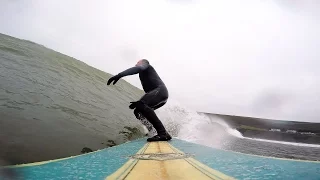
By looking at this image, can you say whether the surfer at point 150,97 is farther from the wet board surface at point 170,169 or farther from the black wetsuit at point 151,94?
the wet board surface at point 170,169

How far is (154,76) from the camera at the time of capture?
6695 millimetres

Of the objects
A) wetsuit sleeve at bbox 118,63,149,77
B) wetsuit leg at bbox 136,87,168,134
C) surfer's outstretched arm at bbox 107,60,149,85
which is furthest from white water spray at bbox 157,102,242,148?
wetsuit sleeve at bbox 118,63,149,77

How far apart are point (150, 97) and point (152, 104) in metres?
0.19

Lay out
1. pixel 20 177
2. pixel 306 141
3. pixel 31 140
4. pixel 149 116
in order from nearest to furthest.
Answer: pixel 20 177 < pixel 31 140 < pixel 149 116 < pixel 306 141

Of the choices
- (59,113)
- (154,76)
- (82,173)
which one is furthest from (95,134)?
(82,173)

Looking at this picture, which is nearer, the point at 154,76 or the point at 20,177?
the point at 20,177

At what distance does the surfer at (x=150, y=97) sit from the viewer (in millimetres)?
6219

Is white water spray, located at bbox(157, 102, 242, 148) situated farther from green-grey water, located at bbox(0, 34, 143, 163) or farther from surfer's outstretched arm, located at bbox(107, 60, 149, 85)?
surfer's outstretched arm, located at bbox(107, 60, 149, 85)

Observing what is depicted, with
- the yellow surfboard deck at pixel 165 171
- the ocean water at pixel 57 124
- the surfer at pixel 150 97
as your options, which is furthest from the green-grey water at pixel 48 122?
the yellow surfboard deck at pixel 165 171

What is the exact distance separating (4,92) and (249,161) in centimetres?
733

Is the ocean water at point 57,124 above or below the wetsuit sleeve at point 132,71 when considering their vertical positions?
below

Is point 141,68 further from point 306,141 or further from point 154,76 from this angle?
point 306,141

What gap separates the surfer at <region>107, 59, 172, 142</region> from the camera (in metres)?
6.22

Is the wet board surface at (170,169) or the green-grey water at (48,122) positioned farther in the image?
the green-grey water at (48,122)
